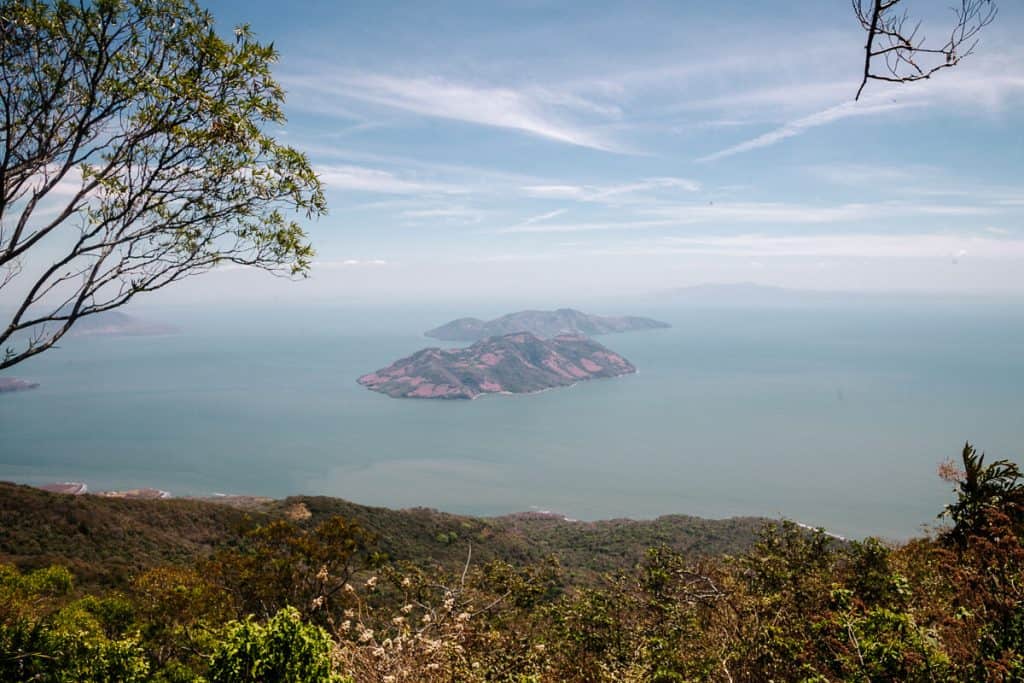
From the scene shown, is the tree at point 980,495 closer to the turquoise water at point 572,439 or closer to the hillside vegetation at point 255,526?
the hillside vegetation at point 255,526

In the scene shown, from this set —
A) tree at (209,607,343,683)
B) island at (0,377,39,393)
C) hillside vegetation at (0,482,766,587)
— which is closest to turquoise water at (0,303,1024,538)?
island at (0,377,39,393)

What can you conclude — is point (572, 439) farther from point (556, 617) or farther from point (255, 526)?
point (556, 617)

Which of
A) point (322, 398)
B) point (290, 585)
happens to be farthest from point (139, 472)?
point (290, 585)

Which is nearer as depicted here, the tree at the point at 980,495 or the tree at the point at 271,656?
the tree at the point at 271,656

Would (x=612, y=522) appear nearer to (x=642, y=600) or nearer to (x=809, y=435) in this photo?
(x=642, y=600)

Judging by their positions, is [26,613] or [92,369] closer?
[26,613]

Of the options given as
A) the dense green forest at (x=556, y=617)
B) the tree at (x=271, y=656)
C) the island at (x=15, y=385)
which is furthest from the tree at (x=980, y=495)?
the island at (x=15, y=385)
